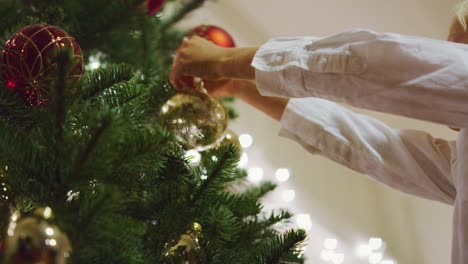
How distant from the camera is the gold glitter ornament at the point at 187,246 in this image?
42cm

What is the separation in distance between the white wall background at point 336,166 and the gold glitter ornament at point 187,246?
1.03m

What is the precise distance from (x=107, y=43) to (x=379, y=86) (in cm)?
42

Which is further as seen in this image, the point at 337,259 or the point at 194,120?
the point at 337,259

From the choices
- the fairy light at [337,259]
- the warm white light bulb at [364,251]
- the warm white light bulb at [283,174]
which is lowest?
the warm white light bulb at [364,251]

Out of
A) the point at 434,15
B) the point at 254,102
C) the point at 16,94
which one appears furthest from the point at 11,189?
the point at 434,15

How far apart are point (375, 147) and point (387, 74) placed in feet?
0.68

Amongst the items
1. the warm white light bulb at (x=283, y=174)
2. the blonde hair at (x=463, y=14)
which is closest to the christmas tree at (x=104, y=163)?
the blonde hair at (x=463, y=14)

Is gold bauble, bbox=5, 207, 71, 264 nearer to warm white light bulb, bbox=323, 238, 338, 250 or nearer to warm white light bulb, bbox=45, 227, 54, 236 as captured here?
warm white light bulb, bbox=45, 227, 54, 236

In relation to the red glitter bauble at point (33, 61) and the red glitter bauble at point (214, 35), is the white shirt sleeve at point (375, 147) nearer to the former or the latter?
the red glitter bauble at point (214, 35)

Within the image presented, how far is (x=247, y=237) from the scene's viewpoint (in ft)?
1.84

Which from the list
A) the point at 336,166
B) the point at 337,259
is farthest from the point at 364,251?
the point at 336,166

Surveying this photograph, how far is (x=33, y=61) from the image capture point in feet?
1.34

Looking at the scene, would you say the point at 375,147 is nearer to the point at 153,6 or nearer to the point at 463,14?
the point at 463,14

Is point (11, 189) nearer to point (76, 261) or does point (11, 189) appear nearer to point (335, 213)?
point (76, 261)
